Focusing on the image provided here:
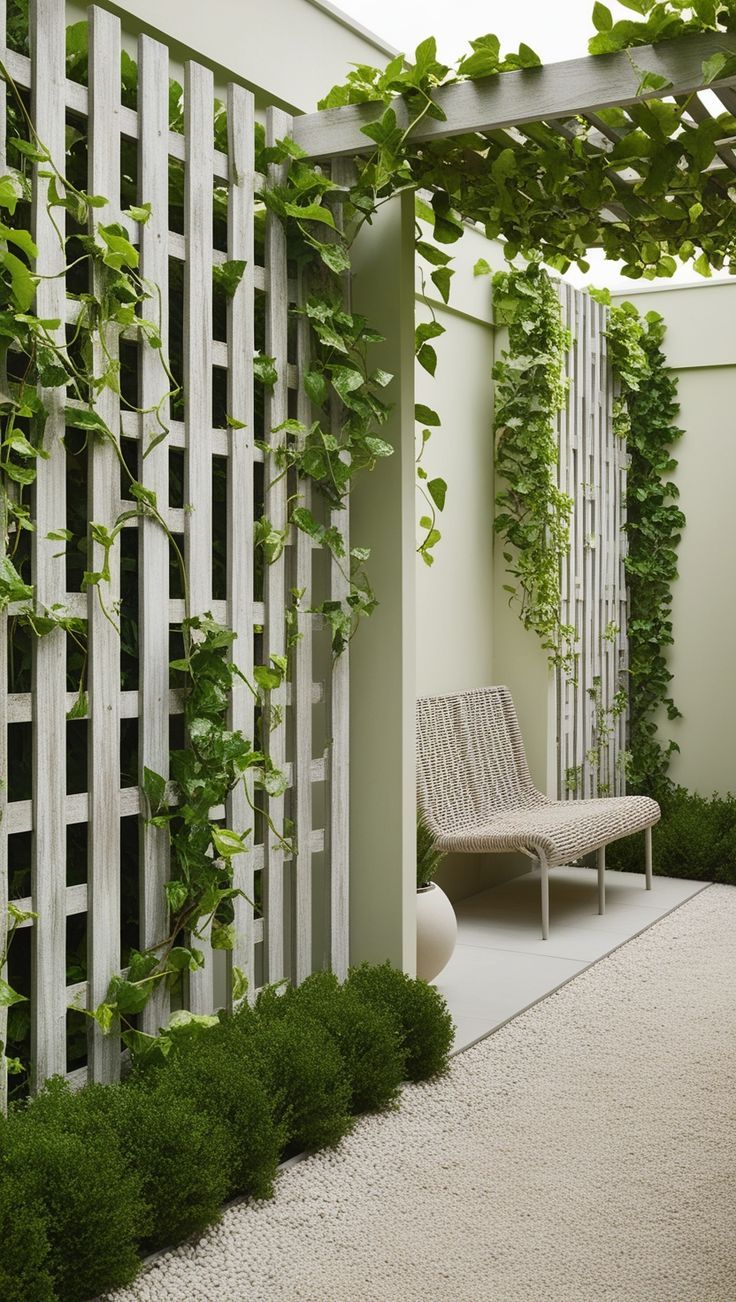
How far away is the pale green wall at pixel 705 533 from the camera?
7.03 meters

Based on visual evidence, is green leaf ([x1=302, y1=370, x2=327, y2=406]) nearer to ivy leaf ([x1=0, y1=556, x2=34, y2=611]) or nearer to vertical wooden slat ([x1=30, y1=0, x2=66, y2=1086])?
vertical wooden slat ([x1=30, y1=0, x2=66, y2=1086])

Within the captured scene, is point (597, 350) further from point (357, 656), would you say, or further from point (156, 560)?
point (156, 560)

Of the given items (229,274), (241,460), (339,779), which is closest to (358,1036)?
(339,779)

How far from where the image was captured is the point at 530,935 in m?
5.37

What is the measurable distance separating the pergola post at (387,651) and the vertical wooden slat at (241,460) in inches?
22.3

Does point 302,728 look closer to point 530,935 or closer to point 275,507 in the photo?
point 275,507

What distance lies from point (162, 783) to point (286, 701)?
0.66 m

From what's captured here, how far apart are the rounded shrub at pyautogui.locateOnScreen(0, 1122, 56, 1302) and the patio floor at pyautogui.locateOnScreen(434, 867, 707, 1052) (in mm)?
1916

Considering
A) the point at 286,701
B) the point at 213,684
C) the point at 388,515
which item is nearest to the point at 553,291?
the point at 388,515

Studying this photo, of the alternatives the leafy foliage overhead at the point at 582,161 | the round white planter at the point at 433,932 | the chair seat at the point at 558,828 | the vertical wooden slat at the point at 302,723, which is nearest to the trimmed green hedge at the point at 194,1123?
the vertical wooden slat at the point at 302,723

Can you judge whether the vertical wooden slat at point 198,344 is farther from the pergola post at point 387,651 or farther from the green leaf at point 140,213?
the pergola post at point 387,651

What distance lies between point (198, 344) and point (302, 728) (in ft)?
3.67

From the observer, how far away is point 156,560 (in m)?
3.01

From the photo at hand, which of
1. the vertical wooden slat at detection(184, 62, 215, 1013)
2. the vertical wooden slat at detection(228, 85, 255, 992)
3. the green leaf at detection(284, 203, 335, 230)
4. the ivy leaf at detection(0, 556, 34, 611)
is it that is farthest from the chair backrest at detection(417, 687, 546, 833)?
the ivy leaf at detection(0, 556, 34, 611)
